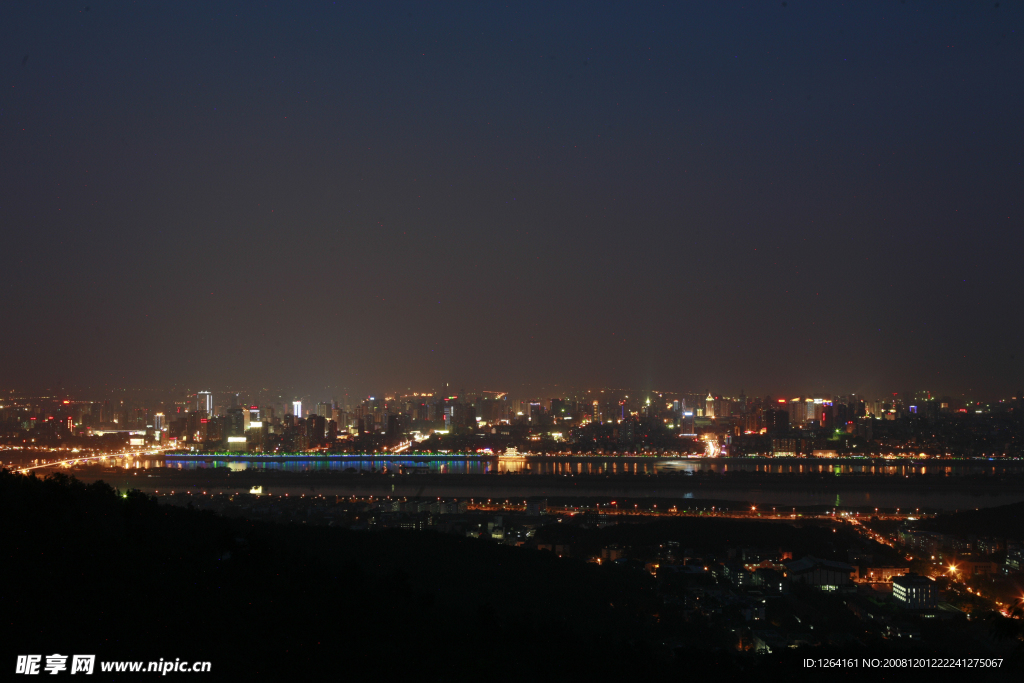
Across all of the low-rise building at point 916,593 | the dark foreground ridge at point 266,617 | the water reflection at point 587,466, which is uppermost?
the dark foreground ridge at point 266,617

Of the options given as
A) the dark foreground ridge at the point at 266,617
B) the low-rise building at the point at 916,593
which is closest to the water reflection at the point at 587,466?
the low-rise building at the point at 916,593

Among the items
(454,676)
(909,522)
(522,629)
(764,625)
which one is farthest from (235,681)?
(909,522)

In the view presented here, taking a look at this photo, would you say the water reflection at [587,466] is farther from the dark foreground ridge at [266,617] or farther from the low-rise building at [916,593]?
the dark foreground ridge at [266,617]

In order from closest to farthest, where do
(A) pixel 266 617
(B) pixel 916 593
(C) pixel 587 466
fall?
(A) pixel 266 617 < (B) pixel 916 593 < (C) pixel 587 466

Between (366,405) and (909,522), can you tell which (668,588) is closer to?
Answer: (909,522)

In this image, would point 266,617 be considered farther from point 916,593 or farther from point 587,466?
point 587,466

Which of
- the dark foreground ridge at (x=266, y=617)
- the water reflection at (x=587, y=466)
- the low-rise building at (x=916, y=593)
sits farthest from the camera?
the water reflection at (x=587, y=466)

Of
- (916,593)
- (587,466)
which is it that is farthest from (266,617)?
(587,466)

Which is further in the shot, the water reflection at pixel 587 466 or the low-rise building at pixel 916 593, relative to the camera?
the water reflection at pixel 587 466
